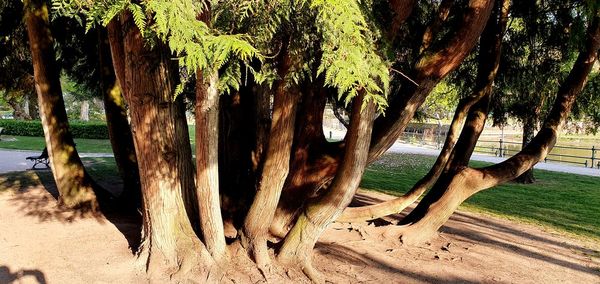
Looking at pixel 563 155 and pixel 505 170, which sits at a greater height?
pixel 505 170

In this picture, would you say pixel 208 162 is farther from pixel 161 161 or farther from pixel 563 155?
pixel 563 155

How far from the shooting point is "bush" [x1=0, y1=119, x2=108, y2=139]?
1073 inches

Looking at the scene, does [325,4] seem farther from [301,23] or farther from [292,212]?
[292,212]

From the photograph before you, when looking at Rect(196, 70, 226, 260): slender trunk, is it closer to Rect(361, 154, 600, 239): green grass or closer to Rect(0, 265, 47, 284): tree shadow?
Rect(0, 265, 47, 284): tree shadow

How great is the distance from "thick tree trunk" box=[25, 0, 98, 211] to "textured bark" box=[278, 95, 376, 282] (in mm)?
3918

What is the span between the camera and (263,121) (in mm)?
7090

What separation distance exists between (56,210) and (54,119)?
1458 millimetres

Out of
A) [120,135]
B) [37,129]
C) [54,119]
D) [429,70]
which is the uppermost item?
[429,70]

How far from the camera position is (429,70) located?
17.9 feet

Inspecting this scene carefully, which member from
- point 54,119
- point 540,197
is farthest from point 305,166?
point 540,197

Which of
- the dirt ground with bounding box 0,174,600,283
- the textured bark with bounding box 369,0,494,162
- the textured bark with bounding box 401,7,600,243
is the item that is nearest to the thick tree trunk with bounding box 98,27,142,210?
the dirt ground with bounding box 0,174,600,283

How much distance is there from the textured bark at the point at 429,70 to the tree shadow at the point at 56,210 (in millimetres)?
3444

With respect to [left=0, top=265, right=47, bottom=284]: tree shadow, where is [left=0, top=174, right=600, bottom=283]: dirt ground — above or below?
above

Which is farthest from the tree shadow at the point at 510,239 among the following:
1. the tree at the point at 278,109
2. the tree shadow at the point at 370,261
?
the tree shadow at the point at 370,261
